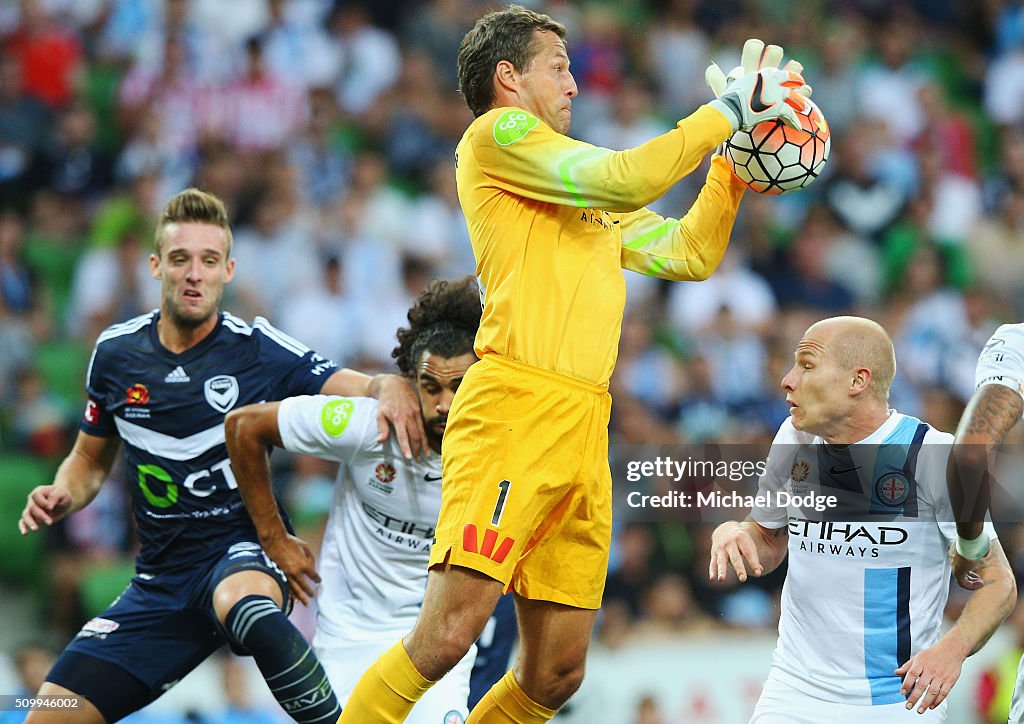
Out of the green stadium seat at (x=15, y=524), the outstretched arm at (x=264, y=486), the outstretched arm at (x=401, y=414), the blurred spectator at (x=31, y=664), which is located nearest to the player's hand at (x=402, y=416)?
the outstretched arm at (x=401, y=414)

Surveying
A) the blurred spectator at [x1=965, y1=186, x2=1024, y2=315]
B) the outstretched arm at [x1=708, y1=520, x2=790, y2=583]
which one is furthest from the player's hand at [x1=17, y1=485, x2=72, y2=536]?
the blurred spectator at [x1=965, y1=186, x2=1024, y2=315]

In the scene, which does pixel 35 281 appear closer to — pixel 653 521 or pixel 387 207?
pixel 387 207

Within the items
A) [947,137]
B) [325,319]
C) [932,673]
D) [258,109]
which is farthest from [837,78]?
[932,673]

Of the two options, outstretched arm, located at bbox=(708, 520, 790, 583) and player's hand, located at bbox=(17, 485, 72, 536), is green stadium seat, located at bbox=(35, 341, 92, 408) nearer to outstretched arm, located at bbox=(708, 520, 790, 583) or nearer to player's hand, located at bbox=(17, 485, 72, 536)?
player's hand, located at bbox=(17, 485, 72, 536)

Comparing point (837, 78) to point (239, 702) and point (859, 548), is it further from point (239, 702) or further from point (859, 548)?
point (859, 548)

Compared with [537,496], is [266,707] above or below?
below

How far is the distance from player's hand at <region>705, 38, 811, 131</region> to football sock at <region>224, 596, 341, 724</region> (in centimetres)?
236

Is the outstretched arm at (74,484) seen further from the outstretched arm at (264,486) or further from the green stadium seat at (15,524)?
the green stadium seat at (15,524)

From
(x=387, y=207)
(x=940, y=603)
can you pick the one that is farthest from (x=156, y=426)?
(x=387, y=207)

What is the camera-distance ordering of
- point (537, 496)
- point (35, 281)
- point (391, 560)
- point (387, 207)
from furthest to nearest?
1. point (387, 207)
2. point (35, 281)
3. point (391, 560)
4. point (537, 496)

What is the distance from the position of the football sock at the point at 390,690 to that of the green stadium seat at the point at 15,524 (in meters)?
4.05

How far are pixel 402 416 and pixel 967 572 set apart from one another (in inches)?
81.5

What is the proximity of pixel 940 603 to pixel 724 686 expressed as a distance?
93.9 inches

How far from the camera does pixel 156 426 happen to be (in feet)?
17.4
